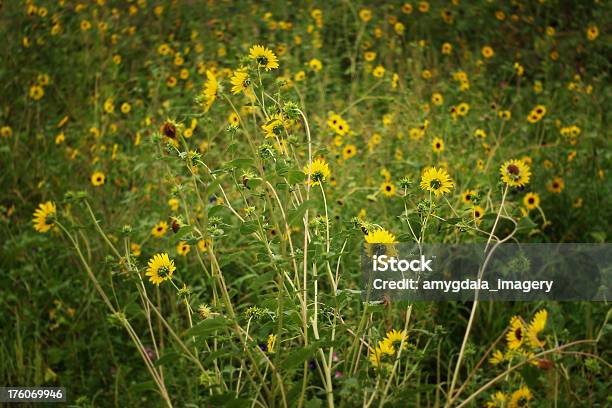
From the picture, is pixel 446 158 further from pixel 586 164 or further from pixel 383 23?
pixel 383 23

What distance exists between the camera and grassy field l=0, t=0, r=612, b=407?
1.53 m

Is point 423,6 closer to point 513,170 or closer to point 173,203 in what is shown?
point 173,203

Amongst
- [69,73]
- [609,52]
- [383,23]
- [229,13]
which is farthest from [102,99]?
[609,52]

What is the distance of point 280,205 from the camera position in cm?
148

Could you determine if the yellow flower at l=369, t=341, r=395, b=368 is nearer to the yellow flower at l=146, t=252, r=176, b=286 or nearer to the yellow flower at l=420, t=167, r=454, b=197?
the yellow flower at l=420, t=167, r=454, b=197

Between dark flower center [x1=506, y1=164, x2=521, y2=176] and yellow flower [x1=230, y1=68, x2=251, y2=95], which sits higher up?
yellow flower [x1=230, y1=68, x2=251, y2=95]

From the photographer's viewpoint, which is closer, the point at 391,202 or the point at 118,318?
the point at 118,318

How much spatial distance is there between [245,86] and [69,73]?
2.77 m

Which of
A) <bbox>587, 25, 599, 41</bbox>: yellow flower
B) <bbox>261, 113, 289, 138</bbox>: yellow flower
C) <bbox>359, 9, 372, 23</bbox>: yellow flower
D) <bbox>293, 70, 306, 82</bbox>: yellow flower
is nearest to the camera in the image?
<bbox>261, 113, 289, 138</bbox>: yellow flower

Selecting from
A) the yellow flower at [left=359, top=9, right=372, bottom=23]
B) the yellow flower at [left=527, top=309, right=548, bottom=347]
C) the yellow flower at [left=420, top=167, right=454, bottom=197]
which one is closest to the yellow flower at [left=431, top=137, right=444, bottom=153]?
the yellow flower at [left=420, top=167, right=454, bottom=197]

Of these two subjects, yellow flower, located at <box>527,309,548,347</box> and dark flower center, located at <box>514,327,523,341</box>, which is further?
dark flower center, located at <box>514,327,523,341</box>

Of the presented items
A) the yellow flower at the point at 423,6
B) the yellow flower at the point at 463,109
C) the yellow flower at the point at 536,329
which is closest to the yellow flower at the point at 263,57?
the yellow flower at the point at 536,329

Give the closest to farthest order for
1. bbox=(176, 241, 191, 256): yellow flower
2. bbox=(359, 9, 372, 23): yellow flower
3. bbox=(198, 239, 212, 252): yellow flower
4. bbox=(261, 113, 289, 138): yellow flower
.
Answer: bbox=(198, 239, 212, 252): yellow flower, bbox=(261, 113, 289, 138): yellow flower, bbox=(176, 241, 191, 256): yellow flower, bbox=(359, 9, 372, 23): yellow flower

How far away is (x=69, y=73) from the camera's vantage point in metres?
4.02
